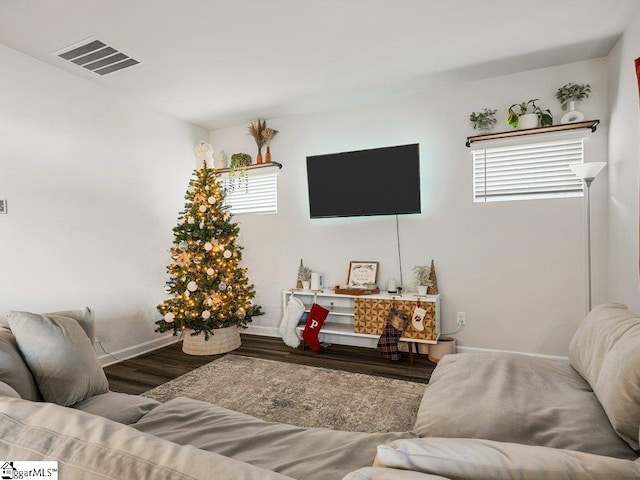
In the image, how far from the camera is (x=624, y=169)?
284cm

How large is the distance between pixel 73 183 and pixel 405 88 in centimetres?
339

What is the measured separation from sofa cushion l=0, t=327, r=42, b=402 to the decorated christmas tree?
234 cm

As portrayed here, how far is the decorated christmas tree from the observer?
390 centimetres

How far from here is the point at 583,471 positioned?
0.69m

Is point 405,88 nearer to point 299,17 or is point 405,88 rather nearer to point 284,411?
point 299,17

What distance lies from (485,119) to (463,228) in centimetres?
108

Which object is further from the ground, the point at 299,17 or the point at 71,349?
the point at 299,17

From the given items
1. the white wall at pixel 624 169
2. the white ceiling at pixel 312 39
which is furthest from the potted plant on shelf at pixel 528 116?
the white wall at pixel 624 169

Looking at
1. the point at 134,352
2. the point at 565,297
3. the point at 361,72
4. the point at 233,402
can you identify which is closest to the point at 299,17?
the point at 361,72

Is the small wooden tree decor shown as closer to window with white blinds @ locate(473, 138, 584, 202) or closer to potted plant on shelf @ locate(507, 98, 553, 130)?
window with white blinds @ locate(473, 138, 584, 202)

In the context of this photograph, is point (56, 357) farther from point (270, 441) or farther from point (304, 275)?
point (304, 275)

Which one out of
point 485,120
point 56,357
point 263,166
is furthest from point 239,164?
point 56,357

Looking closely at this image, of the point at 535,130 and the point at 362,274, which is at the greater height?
the point at 535,130

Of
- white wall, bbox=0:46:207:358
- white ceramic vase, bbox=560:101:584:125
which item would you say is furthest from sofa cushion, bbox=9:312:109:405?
white ceramic vase, bbox=560:101:584:125
